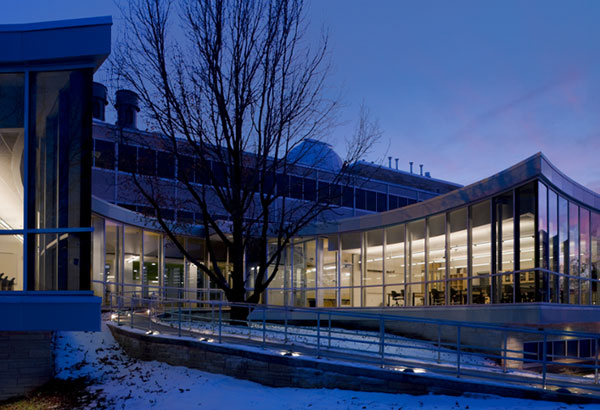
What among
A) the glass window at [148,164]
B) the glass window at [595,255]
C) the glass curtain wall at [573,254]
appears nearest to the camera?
the glass curtain wall at [573,254]

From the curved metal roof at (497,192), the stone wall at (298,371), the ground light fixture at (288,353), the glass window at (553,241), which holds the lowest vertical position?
the stone wall at (298,371)

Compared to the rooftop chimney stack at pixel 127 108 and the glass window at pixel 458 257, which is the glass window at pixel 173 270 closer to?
the rooftop chimney stack at pixel 127 108

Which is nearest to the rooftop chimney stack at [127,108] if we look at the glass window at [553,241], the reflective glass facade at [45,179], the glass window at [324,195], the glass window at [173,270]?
the glass window at [173,270]

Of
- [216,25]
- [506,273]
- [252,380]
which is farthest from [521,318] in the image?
[216,25]

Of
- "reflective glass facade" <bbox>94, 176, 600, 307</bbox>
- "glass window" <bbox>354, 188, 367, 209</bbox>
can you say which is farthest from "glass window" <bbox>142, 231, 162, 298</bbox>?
"glass window" <bbox>354, 188, 367, 209</bbox>

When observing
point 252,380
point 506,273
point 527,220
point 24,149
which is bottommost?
point 252,380

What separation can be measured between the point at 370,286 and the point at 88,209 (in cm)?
1354

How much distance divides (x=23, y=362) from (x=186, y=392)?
393 centimetres

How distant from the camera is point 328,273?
24.9m

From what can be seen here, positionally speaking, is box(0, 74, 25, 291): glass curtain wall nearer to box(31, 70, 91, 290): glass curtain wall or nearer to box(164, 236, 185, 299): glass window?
box(31, 70, 91, 290): glass curtain wall

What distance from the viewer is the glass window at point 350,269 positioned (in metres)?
23.4

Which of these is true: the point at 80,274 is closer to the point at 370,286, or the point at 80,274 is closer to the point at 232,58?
the point at 232,58

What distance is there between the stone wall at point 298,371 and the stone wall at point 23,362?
247cm

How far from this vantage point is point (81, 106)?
10.4 m
